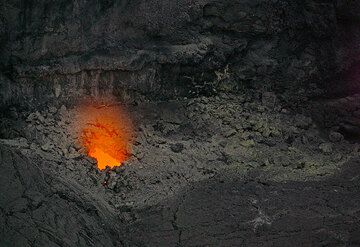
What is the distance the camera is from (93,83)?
314 inches

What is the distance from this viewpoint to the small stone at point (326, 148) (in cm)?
809

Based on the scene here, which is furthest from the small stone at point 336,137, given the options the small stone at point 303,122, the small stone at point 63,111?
the small stone at point 63,111

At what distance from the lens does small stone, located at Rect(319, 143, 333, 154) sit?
809 centimetres

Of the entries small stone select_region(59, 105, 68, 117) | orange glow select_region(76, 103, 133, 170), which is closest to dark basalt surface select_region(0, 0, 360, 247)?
small stone select_region(59, 105, 68, 117)

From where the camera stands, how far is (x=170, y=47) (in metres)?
8.10

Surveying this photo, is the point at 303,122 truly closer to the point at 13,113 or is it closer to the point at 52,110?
the point at 52,110

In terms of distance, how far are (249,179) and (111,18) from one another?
3356mm

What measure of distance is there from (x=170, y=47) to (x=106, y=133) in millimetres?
1803

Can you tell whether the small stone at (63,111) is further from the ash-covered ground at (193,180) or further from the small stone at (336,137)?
the small stone at (336,137)

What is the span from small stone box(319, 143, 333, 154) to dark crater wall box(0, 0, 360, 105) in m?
1.08

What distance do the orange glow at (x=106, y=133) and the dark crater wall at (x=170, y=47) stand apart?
321 mm

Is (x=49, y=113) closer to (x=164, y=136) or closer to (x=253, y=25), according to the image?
(x=164, y=136)

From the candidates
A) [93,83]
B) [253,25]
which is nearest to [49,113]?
[93,83]

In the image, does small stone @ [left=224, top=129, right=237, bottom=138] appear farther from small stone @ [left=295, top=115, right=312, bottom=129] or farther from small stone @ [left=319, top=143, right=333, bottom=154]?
small stone @ [left=319, top=143, right=333, bottom=154]
